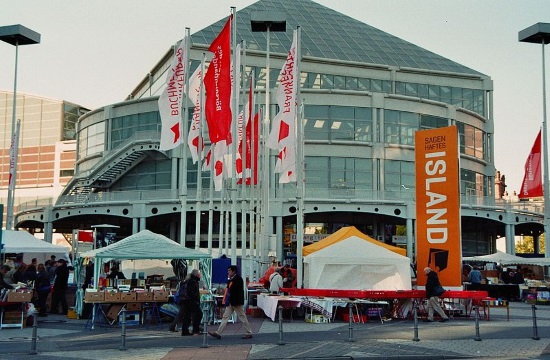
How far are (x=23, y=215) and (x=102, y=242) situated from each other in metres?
20.0

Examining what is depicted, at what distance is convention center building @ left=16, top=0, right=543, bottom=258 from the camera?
53.4m

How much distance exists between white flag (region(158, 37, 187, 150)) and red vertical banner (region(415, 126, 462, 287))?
8307 millimetres

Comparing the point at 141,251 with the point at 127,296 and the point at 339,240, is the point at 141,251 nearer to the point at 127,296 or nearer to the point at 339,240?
the point at 127,296

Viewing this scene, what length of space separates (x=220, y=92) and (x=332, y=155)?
33202 millimetres

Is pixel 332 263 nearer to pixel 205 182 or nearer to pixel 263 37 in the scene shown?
pixel 205 182

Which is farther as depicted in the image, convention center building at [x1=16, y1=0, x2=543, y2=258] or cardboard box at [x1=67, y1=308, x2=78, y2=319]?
convention center building at [x1=16, y1=0, x2=543, y2=258]

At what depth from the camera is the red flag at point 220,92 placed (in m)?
23.4

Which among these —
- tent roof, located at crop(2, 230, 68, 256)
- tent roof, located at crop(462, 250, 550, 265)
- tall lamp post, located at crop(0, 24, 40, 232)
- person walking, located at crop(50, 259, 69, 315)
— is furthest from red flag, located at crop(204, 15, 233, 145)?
tall lamp post, located at crop(0, 24, 40, 232)

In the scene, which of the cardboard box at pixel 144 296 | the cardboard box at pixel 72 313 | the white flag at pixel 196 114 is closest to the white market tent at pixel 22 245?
the cardboard box at pixel 72 313

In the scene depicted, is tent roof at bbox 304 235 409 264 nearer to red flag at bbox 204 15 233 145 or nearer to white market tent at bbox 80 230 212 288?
white market tent at bbox 80 230 212 288

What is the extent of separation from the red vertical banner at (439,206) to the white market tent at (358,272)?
897mm

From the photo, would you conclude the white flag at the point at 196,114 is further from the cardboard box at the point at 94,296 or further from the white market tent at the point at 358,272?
the cardboard box at the point at 94,296

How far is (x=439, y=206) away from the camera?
23.4 metres

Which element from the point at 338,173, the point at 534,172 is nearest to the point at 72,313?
the point at 534,172
